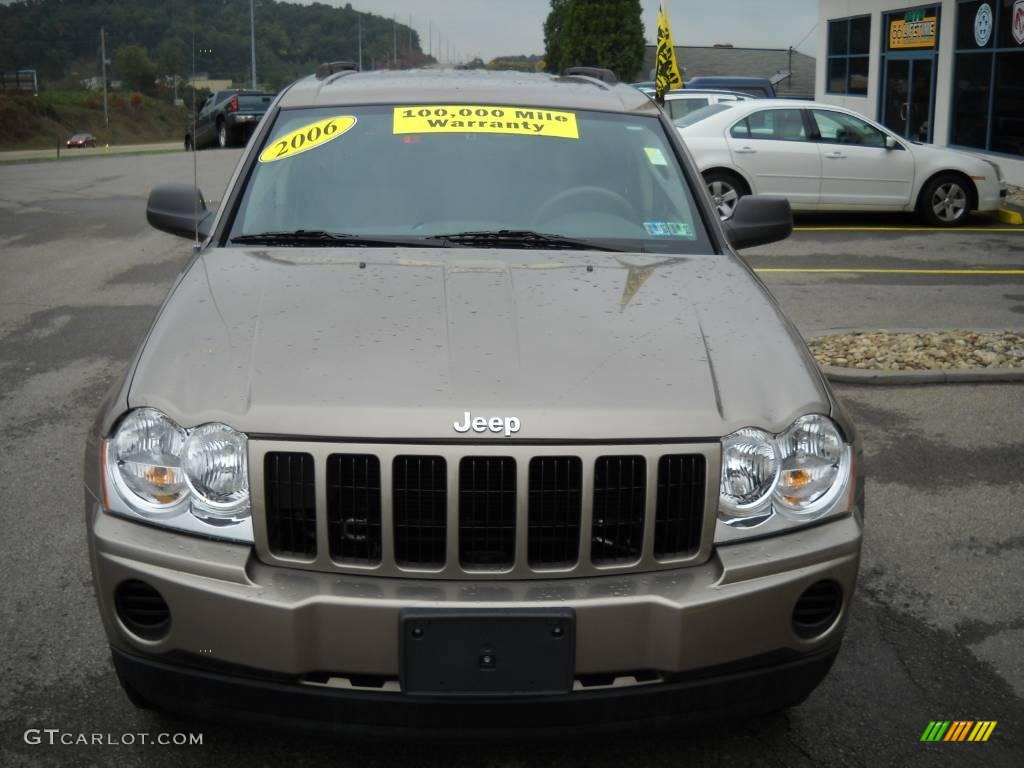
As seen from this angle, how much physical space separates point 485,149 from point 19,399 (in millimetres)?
3693

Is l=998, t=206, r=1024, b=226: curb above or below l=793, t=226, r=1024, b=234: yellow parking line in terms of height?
above

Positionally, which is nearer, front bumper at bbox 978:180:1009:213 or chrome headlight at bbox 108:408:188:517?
chrome headlight at bbox 108:408:188:517

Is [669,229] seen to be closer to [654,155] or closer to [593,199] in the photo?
[593,199]

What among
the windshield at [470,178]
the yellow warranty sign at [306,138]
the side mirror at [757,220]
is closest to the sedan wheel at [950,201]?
the side mirror at [757,220]

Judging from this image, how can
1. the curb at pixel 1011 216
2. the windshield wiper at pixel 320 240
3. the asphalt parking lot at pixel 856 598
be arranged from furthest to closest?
the curb at pixel 1011 216
the windshield wiper at pixel 320 240
the asphalt parking lot at pixel 856 598

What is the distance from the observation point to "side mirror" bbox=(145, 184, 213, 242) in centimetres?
450

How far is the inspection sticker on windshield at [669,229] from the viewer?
411 centimetres

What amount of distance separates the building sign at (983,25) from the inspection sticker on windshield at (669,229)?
17.8 m

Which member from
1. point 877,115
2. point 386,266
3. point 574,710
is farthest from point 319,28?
point 574,710

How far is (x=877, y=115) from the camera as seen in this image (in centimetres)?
2556

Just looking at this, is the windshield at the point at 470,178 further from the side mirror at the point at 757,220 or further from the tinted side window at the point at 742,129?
the tinted side window at the point at 742,129

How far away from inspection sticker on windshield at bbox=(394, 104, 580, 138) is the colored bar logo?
238cm

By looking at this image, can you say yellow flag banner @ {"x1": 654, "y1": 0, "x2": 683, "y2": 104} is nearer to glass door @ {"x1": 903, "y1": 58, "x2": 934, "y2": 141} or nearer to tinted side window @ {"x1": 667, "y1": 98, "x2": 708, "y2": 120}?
tinted side window @ {"x1": 667, "y1": 98, "x2": 708, "y2": 120}

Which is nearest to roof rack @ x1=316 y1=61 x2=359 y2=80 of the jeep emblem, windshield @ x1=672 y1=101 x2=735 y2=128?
the jeep emblem
